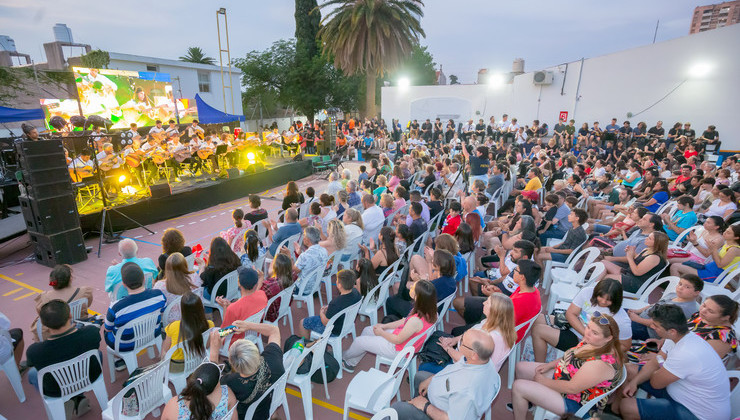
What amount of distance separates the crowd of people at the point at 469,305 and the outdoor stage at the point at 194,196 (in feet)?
12.4

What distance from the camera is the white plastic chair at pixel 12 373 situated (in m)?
3.09

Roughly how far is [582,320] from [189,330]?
3.39m

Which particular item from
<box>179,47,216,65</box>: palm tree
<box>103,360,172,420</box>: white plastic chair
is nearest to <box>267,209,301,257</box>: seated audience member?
<box>103,360,172,420</box>: white plastic chair

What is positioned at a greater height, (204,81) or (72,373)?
(204,81)

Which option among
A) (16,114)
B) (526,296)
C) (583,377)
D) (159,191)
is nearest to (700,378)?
(583,377)

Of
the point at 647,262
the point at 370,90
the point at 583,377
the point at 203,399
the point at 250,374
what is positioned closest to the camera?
the point at 203,399

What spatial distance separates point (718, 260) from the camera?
13.1 ft

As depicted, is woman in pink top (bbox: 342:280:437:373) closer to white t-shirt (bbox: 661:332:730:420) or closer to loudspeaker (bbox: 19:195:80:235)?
white t-shirt (bbox: 661:332:730:420)

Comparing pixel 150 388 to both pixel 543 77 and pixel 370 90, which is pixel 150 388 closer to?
pixel 543 77

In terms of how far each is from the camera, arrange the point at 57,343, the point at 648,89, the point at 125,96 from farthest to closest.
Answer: the point at 125,96 → the point at 648,89 → the point at 57,343

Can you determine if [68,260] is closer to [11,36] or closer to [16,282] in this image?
[16,282]

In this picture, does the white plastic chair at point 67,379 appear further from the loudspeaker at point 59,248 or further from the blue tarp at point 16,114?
the blue tarp at point 16,114

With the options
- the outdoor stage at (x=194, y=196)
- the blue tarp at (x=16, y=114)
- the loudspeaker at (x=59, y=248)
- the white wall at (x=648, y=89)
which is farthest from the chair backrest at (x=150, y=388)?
the white wall at (x=648, y=89)

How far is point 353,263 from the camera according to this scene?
5496mm
